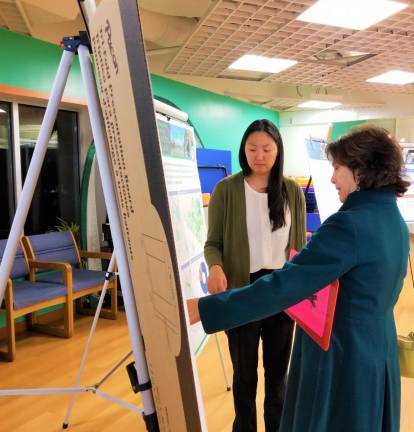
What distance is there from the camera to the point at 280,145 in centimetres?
182

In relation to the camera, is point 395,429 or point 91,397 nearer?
point 395,429

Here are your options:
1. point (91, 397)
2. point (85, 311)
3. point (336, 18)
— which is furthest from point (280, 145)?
point (85, 311)

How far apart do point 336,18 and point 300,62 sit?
1.63 metres

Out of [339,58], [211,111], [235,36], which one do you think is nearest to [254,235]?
[235,36]

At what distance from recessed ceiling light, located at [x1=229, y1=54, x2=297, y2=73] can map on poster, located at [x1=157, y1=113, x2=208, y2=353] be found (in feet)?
11.1

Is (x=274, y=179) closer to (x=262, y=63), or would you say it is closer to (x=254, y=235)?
(x=254, y=235)

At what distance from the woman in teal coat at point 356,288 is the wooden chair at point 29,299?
2627mm

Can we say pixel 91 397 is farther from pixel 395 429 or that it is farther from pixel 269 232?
pixel 395 429

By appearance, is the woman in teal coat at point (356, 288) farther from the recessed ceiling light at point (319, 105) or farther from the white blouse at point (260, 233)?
the recessed ceiling light at point (319, 105)

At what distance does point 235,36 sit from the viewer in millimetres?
4121

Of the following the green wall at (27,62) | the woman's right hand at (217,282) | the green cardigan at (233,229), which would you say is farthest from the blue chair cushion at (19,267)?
the woman's right hand at (217,282)

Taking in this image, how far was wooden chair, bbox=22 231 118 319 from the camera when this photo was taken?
12.2 feet

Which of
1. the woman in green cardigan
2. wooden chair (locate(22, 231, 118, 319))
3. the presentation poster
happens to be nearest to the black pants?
the woman in green cardigan

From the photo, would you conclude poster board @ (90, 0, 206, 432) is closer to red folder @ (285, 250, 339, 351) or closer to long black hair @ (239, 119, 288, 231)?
red folder @ (285, 250, 339, 351)
